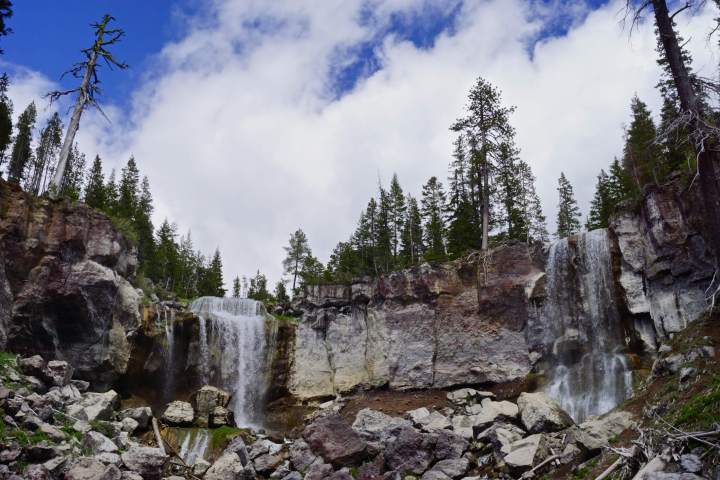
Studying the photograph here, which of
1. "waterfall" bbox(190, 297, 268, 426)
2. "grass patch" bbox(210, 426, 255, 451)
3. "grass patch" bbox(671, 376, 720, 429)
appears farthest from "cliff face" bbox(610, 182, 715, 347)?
"waterfall" bbox(190, 297, 268, 426)

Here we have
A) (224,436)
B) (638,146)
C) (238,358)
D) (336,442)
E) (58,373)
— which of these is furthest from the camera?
(638,146)

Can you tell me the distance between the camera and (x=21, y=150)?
60.6 meters

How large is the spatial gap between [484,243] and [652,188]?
10.2 m

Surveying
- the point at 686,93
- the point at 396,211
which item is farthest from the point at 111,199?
the point at 686,93

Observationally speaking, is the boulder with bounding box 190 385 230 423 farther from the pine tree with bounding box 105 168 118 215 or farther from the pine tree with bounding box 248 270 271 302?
the pine tree with bounding box 248 270 271 302

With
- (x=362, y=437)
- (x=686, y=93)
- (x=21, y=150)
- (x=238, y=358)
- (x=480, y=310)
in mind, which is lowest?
(x=362, y=437)

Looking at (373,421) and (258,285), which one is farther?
(258,285)

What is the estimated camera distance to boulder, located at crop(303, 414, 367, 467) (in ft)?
67.6

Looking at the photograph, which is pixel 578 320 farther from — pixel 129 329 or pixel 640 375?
pixel 129 329

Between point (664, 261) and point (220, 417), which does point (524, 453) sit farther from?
point (220, 417)

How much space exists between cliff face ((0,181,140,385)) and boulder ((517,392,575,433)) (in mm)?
20435

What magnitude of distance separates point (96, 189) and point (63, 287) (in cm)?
3246

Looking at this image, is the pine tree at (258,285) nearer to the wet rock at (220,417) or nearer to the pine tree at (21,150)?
the pine tree at (21,150)

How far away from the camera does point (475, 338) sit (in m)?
31.5
